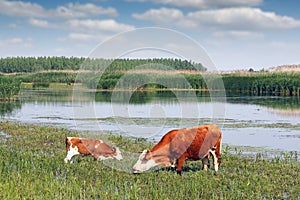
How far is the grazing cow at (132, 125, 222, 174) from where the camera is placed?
927 cm

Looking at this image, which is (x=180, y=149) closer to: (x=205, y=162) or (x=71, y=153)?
(x=205, y=162)

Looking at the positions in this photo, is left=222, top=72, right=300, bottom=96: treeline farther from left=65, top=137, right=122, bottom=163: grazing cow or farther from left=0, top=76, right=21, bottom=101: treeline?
left=65, top=137, right=122, bottom=163: grazing cow

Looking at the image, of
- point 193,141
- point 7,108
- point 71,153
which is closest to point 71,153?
point 71,153

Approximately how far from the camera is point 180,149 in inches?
372

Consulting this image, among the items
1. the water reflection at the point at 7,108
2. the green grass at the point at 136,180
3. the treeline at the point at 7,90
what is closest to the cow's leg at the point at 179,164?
the green grass at the point at 136,180

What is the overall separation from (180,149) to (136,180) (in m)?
1.22

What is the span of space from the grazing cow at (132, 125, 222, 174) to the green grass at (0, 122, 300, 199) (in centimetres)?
22

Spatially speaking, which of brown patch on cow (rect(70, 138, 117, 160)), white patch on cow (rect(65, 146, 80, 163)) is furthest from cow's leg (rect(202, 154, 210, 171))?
white patch on cow (rect(65, 146, 80, 163))

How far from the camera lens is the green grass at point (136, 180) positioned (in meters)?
7.65

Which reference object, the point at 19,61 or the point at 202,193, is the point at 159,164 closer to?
the point at 202,193

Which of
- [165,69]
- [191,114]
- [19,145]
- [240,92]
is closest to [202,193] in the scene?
[19,145]

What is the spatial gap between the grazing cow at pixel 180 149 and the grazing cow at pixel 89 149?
171cm

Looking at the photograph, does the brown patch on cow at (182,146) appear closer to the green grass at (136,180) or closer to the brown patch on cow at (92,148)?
the green grass at (136,180)

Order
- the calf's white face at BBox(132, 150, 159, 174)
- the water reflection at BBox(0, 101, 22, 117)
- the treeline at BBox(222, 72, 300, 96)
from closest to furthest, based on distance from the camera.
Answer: the calf's white face at BBox(132, 150, 159, 174) → the water reflection at BBox(0, 101, 22, 117) → the treeline at BBox(222, 72, 300, 96)
